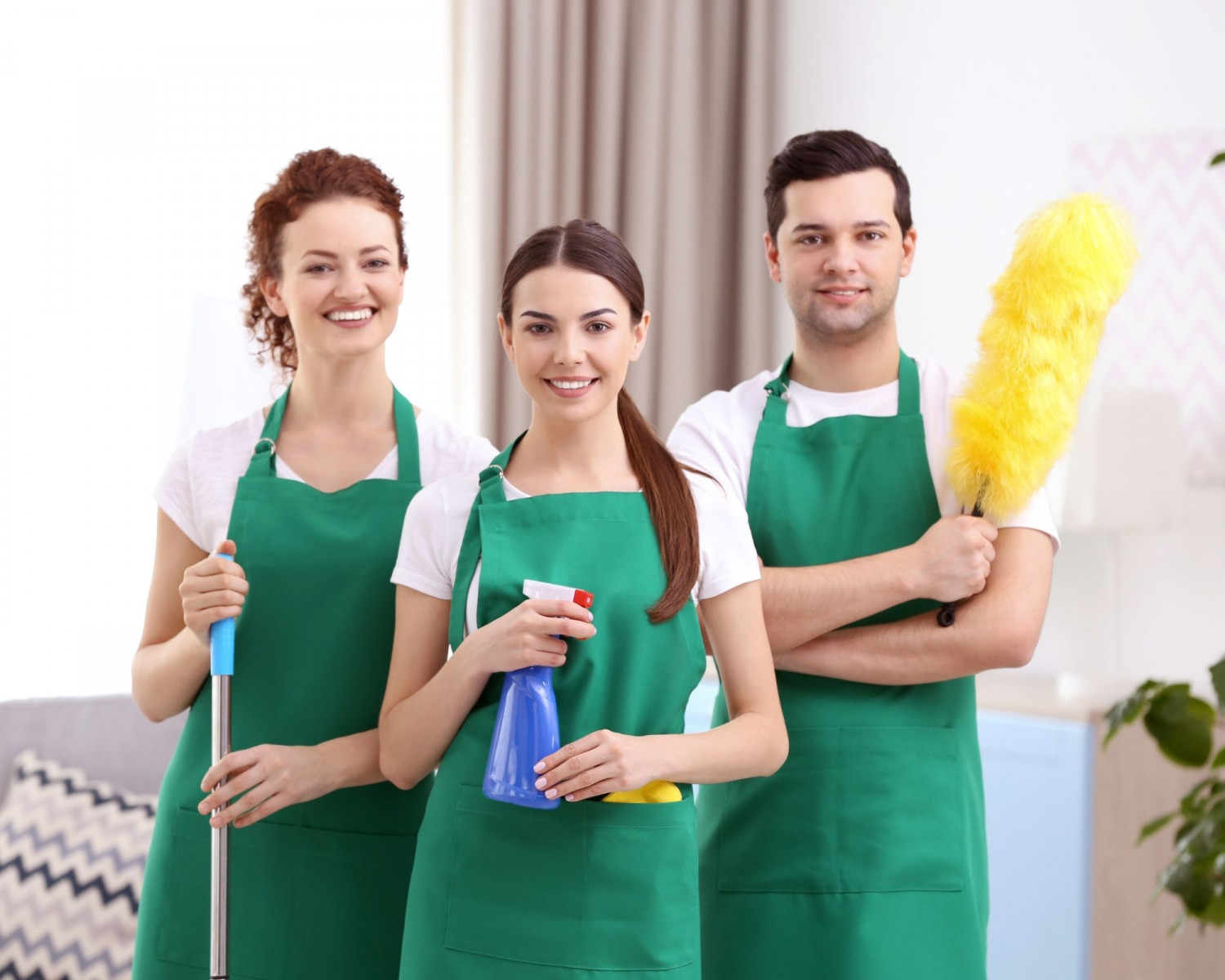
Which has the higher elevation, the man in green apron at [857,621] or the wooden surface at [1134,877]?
the man in green apron at [857,621]

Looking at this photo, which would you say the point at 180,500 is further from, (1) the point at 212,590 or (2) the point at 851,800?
(2) the point at 851,800

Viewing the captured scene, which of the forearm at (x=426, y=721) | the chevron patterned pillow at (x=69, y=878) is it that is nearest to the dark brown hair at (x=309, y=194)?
the forearm at (x=426, y=721)

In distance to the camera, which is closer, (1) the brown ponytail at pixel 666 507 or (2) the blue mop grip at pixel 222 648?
(1) the brown ponytail at pixel 666 507

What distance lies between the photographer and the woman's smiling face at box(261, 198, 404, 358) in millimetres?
1555

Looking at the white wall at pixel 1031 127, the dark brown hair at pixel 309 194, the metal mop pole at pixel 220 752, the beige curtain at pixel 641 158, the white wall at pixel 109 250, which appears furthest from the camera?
the beige curtain at pixel 641 158

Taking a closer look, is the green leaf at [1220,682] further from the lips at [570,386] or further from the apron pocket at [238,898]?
the apron pocket at [238,898]

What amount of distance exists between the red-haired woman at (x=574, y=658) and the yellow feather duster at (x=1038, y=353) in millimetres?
319

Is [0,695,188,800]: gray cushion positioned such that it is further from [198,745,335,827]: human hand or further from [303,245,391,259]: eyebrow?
[303,245,391,259]: eyebrow

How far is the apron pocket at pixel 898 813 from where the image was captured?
5.12 ft

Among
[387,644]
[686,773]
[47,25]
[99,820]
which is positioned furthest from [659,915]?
[47,25]

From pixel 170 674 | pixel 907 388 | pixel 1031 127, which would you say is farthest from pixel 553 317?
pixel 1031 127

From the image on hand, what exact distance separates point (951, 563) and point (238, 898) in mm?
913

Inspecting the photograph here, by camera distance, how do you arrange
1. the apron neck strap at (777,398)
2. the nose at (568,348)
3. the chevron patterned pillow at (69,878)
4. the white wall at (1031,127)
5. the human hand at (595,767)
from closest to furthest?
the human hand at (595,767) < the nose at (568,348) < the apron neck strap at (777,398) < the chevron patterned pillow at (69,878) < the white wall at (1031,127)

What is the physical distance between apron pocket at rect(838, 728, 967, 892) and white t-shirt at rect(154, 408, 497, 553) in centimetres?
57
